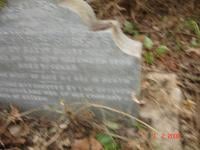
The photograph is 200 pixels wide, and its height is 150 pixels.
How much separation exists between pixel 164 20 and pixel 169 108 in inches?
48.8

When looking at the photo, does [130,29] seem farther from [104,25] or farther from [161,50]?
[104,25]

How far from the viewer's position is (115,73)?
217cm

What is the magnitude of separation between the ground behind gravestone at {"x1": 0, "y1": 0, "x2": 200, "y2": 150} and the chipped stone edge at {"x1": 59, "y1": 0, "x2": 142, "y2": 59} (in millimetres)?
359

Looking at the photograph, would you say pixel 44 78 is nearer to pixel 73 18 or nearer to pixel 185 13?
pixel 73 18

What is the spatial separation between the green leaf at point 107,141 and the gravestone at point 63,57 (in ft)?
0.60

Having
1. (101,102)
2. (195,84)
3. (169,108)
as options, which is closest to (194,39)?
(195,84)

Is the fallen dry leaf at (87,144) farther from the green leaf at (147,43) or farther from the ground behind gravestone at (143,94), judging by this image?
the green leaf at (147,43)

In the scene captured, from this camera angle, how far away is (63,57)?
216 centimetres

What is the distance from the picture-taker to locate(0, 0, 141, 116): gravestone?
6.56 feet

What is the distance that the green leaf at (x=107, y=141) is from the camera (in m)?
2.26

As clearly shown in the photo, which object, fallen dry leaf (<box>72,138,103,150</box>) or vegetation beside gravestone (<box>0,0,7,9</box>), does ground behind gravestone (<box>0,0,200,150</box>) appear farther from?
vegetation beside gravestone (<box>0,0,7,9</box>)
